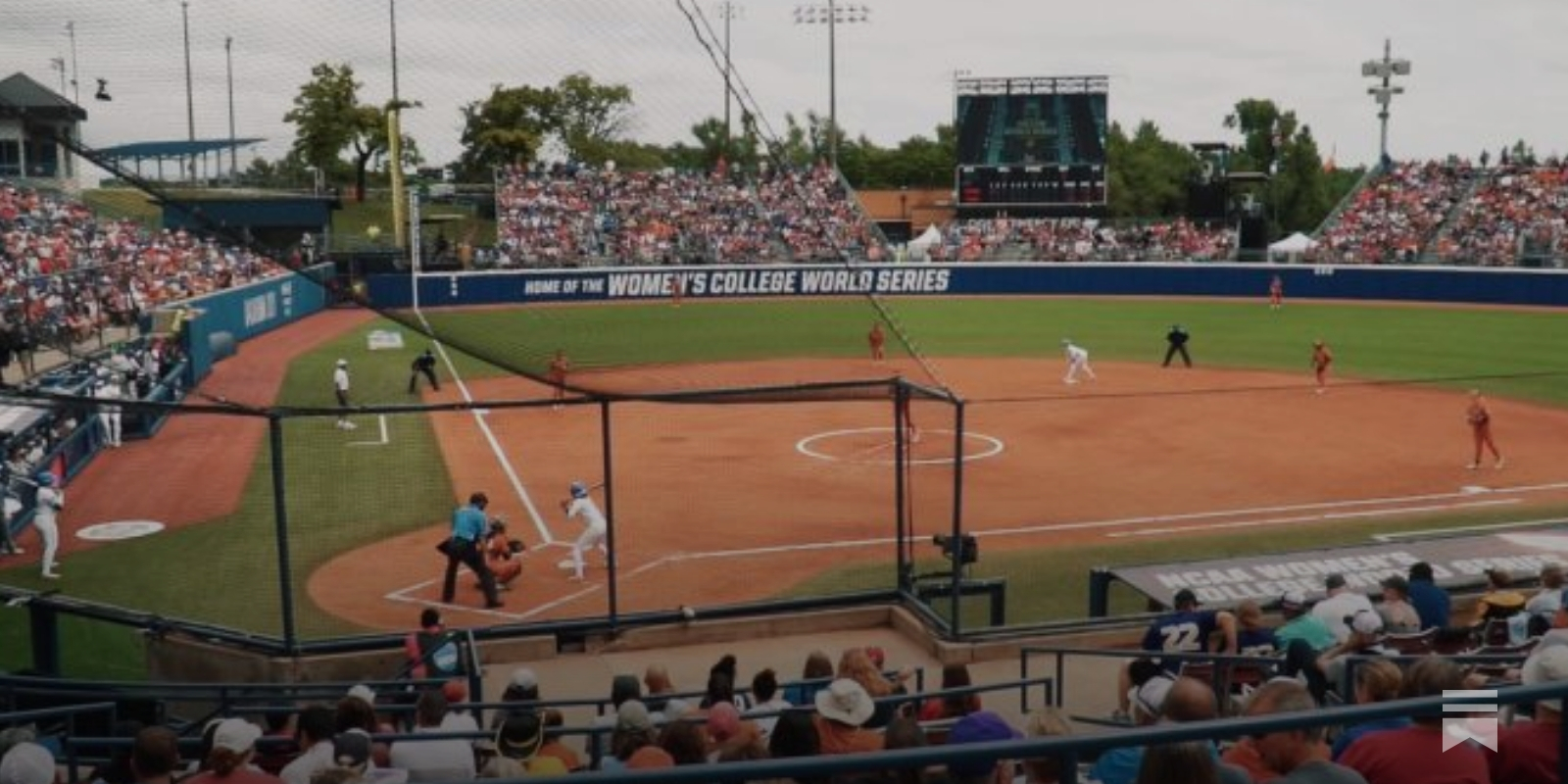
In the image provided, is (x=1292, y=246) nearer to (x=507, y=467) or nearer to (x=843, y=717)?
(x=507, y=467)

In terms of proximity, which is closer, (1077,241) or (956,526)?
(956,526)

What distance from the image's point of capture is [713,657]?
13.9 m

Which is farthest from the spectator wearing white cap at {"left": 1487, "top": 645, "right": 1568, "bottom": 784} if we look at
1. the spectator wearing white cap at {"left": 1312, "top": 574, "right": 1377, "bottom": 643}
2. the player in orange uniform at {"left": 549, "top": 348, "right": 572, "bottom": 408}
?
the player in orange uniform at {"left": 549, "top": 348, "right": 572, "bottom": 408}

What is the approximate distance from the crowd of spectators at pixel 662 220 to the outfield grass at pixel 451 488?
1.82 meters

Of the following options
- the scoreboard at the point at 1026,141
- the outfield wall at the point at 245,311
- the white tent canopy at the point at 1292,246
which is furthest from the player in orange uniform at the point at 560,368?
the scoreboard at the point at 1026,141

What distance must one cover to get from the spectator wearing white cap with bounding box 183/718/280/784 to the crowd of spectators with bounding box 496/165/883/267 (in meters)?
9.06

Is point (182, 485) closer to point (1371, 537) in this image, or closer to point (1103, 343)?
point (1371, 537)

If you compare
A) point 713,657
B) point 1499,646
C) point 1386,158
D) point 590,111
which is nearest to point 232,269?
point 713,657

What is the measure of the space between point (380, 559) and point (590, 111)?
10870 millimetres

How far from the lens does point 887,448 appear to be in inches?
1017

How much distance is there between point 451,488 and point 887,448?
777cm

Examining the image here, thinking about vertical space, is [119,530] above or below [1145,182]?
below

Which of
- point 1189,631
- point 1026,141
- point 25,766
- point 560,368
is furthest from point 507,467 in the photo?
point 1026,141

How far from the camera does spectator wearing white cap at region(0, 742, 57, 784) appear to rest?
5.73 meters
